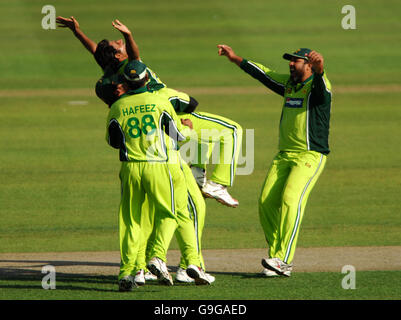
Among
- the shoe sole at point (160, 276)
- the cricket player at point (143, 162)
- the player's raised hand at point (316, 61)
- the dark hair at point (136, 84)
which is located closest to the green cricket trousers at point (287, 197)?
the player's raised hand at point (316, 61)

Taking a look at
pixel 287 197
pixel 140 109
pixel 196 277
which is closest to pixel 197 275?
pixel 196 277

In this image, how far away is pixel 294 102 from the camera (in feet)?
32.5

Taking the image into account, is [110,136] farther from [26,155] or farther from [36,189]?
[26,155]

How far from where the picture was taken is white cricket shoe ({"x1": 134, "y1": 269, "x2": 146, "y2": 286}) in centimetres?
891

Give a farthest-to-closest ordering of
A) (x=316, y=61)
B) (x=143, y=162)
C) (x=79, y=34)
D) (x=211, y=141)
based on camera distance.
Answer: (x=79, y=34) < (x=211, y=141) < (x=316, y=61) < (x=143, y=162)

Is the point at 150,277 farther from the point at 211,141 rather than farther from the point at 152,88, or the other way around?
the point at 152,88

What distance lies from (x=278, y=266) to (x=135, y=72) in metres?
2.66

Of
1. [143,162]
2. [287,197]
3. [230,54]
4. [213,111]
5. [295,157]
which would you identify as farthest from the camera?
[213,111]

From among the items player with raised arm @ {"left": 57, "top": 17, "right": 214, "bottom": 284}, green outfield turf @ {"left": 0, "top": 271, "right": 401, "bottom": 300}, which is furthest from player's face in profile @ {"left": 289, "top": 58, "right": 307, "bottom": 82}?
green outfield turf @ {"left": 0, "top": 271, "right": 401, "bottom": 300}

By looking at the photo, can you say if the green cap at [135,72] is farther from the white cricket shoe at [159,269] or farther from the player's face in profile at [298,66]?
the player's face in profile at [298,66]

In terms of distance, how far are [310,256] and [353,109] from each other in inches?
598

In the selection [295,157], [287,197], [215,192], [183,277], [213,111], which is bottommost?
[213,111]

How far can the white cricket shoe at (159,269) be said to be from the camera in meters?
8.72
